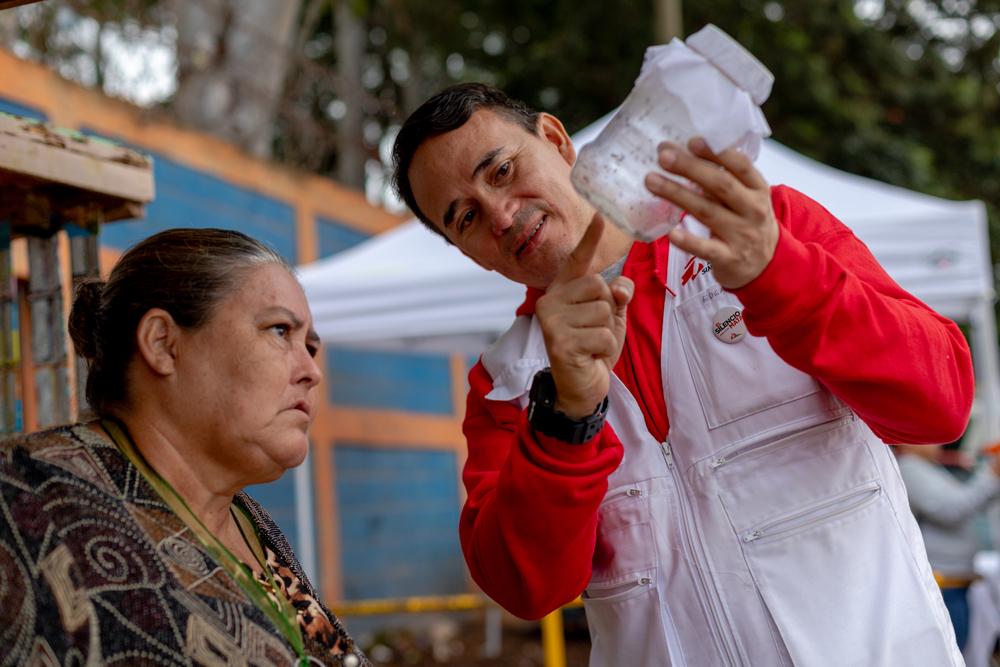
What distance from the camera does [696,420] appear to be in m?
1.84

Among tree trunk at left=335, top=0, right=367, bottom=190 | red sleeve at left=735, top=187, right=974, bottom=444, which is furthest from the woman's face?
tree trunk at left=335, top=0, right=367, bottom=190

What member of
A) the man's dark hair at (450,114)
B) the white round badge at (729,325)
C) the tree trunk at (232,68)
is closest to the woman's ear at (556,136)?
the man's dark hair at (450,114)

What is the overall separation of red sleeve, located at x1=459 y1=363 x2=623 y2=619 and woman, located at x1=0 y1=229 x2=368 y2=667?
266 millimetres

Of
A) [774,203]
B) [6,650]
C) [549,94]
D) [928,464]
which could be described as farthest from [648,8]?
[6,650]

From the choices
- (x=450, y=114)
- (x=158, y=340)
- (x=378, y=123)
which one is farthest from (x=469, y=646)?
(x=158, y=340)

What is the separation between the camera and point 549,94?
1205 centimetres

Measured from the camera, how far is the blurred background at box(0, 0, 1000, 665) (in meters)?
6.46

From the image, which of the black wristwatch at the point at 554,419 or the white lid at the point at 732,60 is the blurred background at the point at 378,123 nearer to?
the black wristwatch at the point at 554,419

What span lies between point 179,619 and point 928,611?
1139 mm

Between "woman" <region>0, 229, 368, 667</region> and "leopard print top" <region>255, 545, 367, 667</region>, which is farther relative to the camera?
"leopard print top" <region>255, 545, 367, 667</region>

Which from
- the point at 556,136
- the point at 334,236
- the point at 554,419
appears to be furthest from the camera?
the point at 334,236

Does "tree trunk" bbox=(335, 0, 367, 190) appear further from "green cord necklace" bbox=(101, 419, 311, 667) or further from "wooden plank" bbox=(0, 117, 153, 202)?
"green cord necklace" bbox=(101, 419, 311, 667)

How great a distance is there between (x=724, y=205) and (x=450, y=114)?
708 millimetres

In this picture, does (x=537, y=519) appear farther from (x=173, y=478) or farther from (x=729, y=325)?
(x=173, y=478)
